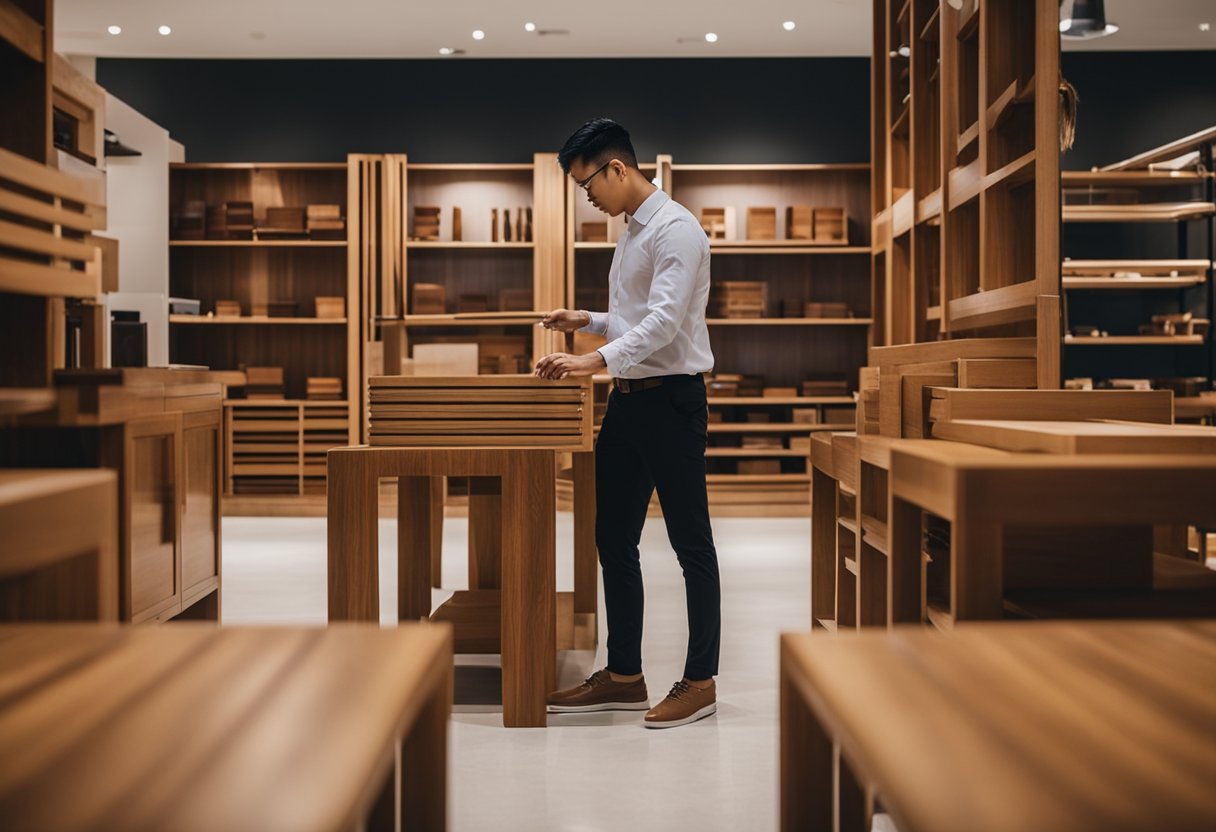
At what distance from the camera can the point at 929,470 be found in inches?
52.1

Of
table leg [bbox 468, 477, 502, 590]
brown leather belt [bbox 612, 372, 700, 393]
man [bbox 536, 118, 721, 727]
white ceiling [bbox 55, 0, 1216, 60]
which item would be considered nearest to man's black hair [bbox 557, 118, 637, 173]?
man [bbox 536, 118, 721, 727]

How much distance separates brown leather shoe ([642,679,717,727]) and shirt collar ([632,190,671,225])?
117 centimetres

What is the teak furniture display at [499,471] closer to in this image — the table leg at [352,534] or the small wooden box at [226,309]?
the table leg at [352,534]

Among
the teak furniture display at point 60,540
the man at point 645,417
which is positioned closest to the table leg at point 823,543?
the man at point 645,417

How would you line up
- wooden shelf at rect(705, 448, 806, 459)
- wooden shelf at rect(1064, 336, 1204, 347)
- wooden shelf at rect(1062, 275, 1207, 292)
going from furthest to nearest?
wooden shelf at rect(705, 448, 806, 459)
wooden shelf at rect(1064, 336, 1204, 347)
wooden shelf at rect(1062, 275, 1207, 292)

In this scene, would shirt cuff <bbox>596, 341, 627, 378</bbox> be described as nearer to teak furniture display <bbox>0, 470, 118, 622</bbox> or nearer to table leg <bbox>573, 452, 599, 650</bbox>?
table leg <bbox>573, 452, 599, 650</bbox>

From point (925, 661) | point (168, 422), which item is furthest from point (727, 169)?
point (925, 661)

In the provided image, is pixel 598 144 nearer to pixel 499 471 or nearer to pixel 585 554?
pixel 499 471

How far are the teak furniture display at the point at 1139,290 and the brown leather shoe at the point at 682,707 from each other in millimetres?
4890

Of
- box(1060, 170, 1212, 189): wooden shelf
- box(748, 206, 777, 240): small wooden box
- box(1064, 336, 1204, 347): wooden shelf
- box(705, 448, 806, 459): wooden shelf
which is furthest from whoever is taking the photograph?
box(748, 206, 777, 240): small wooden box

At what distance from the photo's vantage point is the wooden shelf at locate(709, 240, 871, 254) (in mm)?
7152

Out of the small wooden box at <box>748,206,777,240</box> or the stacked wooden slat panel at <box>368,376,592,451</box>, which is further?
the small wooden box at <box>748,206,777,240</box>

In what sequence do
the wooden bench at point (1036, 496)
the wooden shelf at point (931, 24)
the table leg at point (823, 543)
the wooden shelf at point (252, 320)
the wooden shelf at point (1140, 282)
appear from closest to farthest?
the wooden bench at point (1036, 496), the table leg at point (823, 543), the wooden shelf at point (931, 24), the wooden shelf at point (1140, 282), the wooden shelf at point (252, 320)

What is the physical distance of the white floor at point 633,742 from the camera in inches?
78.9
